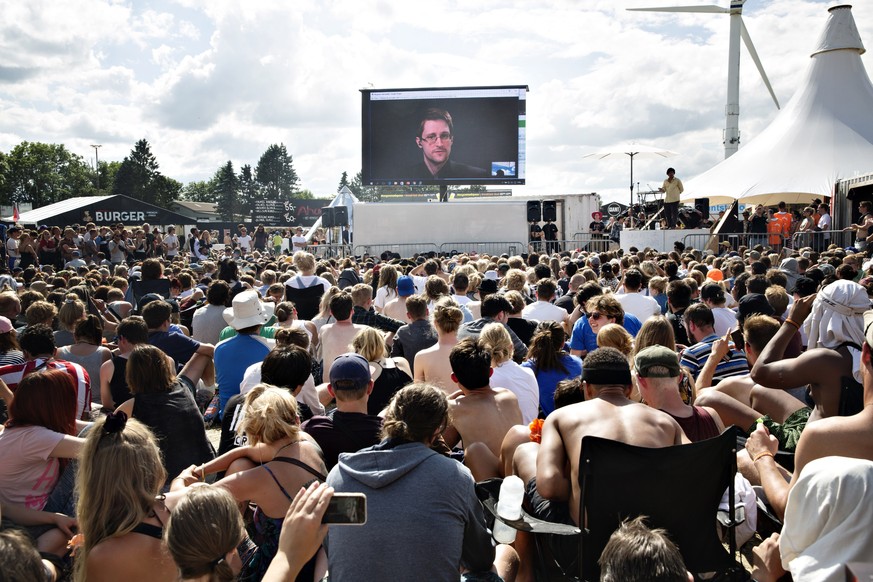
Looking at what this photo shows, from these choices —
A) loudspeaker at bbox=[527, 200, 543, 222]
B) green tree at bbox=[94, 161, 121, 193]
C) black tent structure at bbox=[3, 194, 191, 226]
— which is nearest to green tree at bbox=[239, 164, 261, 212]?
green tree at bbox=[94, 161, 121, 193]

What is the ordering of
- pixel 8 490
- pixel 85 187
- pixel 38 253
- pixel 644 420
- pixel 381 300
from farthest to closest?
pixel 85 187, pixel 38 253, pixel 381 300, pixel 8 490, pixel 644 420

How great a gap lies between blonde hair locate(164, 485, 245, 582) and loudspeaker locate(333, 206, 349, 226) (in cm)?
2381

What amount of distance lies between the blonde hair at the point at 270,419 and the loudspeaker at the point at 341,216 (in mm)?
22603

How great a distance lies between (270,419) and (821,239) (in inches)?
632

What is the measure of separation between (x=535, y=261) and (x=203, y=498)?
36.2ft

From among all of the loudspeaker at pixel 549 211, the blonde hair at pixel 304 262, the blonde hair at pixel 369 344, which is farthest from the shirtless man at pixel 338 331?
the loudspeaker at pixel 549 211

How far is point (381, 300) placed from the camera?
9.34 m

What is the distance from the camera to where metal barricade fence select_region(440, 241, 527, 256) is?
2348cm

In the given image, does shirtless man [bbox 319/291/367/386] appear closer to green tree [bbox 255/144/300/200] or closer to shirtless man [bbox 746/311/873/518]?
shirtless man [bbox 746/311/873/518]

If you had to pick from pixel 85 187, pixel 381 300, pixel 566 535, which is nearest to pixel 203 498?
pixel 566 535

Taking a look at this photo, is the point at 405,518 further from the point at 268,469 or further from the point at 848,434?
the point at 848,434

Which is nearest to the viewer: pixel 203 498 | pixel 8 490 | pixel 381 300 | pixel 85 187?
pixel 203 498

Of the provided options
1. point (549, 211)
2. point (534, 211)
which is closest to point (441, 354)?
point (534, 211)

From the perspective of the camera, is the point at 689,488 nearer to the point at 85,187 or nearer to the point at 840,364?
the point at 840,364
